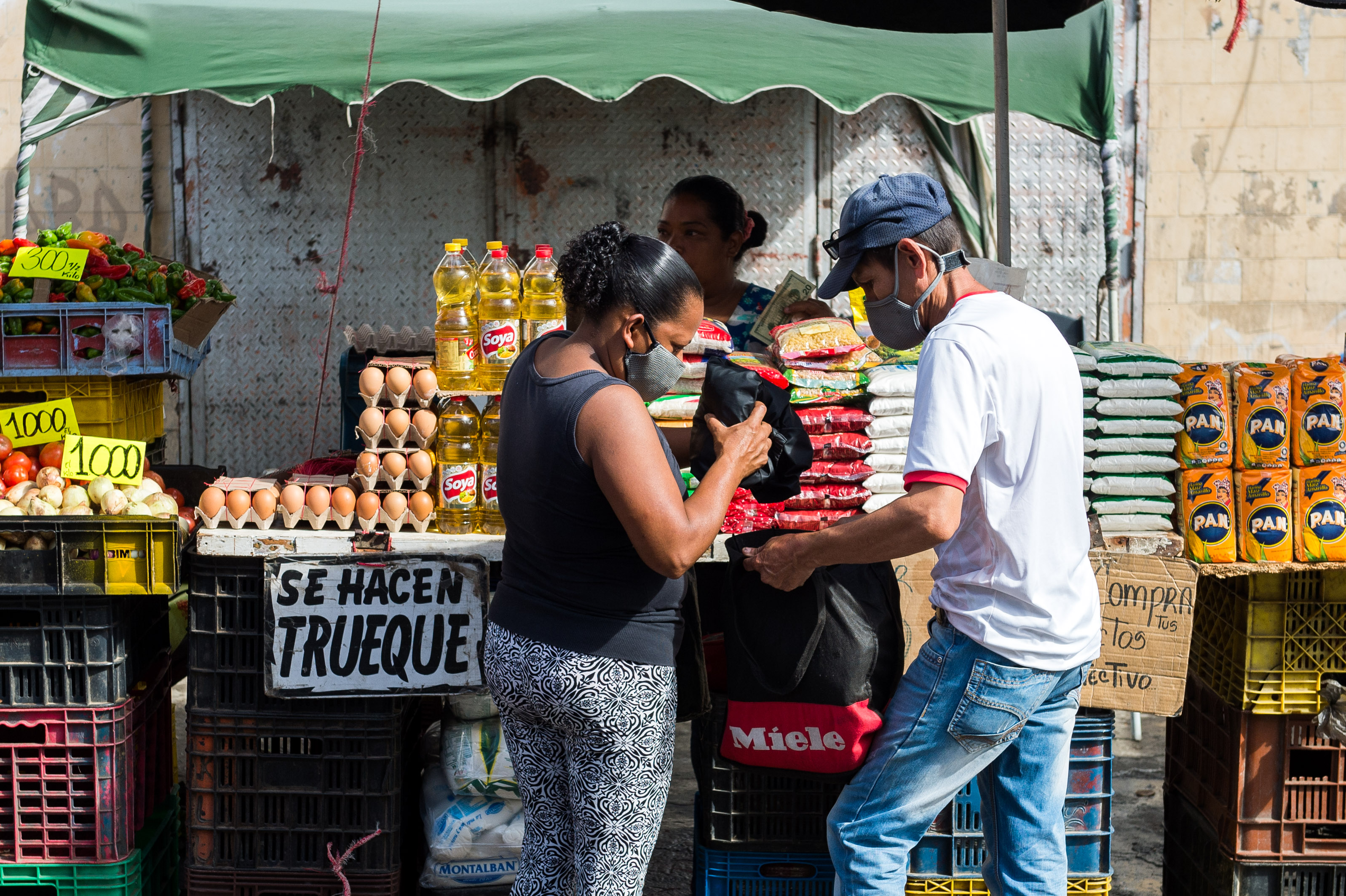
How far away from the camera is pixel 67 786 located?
10.9 ft

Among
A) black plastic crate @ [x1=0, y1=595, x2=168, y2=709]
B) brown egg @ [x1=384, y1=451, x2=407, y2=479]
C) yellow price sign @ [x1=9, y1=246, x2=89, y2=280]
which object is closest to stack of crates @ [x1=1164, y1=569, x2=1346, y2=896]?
brown egg @ [x1=384, y1=451, x2=407, y2=479]

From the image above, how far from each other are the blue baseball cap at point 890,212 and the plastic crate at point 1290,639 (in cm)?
161

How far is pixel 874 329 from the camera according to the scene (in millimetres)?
2652

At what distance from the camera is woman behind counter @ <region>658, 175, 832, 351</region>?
4.54 metres

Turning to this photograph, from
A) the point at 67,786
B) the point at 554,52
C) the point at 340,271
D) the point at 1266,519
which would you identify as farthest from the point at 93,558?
the point at 1266,519

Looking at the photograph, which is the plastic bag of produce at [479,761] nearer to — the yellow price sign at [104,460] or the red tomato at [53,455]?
the yellow price sign at [104,460]

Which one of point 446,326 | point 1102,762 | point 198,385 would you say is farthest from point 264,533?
point 198,385

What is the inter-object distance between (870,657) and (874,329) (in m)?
0.81

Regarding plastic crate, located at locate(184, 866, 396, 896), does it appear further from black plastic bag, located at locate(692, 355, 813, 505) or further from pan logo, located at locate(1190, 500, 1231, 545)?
pan logo, located at locate(1190, 500, 1231, 545)

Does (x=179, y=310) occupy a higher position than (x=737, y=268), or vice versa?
(x=737, y=268)

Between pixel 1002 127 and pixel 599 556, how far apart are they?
7.36 feet

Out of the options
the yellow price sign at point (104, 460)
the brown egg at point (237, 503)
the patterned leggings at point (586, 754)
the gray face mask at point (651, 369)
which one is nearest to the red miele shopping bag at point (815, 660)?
the patterned leggings at point (586, 754)

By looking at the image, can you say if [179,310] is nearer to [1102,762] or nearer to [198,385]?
[198,385]

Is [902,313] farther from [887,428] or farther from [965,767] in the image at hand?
[965,767]
